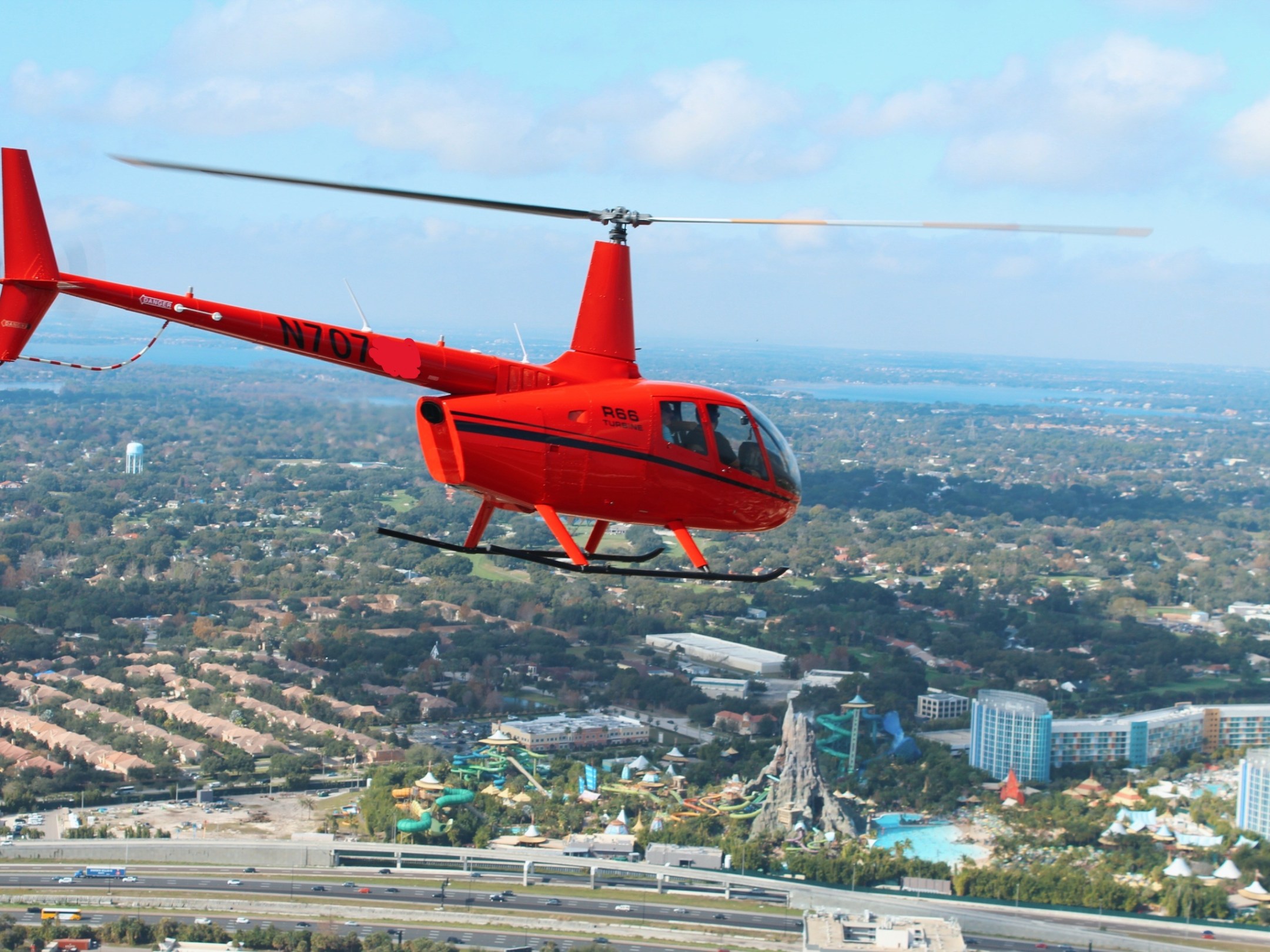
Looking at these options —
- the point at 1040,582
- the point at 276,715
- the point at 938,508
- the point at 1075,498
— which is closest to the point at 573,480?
the point at 276,715

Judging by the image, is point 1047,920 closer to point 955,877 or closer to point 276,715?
point 955,877

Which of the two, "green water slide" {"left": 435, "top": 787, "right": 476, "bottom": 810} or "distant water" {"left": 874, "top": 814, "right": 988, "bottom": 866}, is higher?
"green water slide" {"left": 435, "top": 787, "right": 476, "bottom": 810}

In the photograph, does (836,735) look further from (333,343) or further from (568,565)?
(333,343)

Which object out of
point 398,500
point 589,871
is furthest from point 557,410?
point 398,500

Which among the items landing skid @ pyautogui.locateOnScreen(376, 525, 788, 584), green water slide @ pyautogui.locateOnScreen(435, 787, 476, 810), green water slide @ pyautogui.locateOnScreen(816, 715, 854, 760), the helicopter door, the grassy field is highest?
the helicopter door

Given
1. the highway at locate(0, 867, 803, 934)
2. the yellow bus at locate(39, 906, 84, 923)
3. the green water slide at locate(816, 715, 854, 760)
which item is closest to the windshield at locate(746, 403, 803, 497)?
the highway at locate(0, 867, 803, 934)

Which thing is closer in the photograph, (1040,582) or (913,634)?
(913,634)

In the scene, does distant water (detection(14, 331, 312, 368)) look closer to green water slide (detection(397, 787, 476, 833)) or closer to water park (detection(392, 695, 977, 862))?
green water slide (detection(397, 787, 476, 833))
